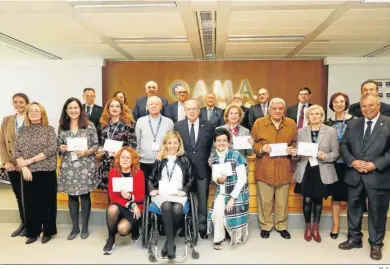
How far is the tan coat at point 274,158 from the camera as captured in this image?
3.19 meters

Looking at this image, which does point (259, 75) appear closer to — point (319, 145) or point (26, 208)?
point (319, 145)

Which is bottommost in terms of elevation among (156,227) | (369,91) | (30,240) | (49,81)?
(30,240)

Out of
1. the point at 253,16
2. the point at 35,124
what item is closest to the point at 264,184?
the point at 253,16

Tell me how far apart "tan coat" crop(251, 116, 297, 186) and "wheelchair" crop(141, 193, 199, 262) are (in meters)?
0.78

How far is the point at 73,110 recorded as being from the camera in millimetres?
3129

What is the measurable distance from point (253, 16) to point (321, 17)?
2.56 ft

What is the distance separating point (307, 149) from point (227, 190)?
79cm

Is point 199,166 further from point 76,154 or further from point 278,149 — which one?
point 76,154

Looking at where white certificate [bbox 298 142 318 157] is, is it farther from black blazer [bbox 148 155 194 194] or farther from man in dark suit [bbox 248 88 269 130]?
man in dark suit [bbox 248 88 269 130]

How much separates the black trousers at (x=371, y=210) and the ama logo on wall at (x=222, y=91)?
468 centimetres

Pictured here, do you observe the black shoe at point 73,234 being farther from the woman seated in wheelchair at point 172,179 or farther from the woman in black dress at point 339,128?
the woman in black dress at point 339,128

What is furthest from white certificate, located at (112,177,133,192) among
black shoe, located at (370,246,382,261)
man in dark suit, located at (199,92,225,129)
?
black shoe, located at (370,246,382,261)

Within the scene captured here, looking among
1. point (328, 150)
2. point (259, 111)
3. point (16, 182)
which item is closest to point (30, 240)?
point (16, 182)

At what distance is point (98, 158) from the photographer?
3322 mm
